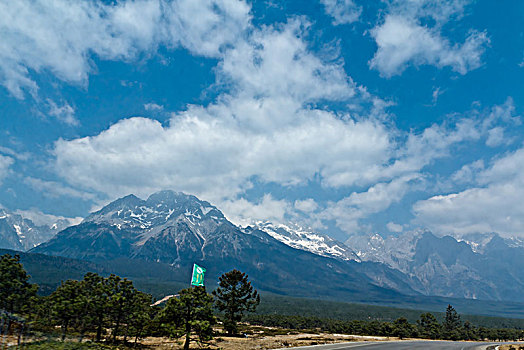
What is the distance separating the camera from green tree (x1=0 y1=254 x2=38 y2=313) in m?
39.3

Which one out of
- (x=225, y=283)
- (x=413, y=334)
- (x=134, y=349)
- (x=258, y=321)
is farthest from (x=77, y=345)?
(x=258, y=321)

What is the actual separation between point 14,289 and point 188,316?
72.5 ft

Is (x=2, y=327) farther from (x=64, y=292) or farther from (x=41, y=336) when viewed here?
(x=64, y=292)

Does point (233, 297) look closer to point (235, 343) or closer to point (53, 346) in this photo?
point (235, 343)

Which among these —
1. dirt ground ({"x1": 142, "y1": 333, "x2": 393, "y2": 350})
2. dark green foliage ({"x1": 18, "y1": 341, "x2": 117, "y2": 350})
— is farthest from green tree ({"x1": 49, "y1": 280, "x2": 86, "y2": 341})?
dark green foliage ({"x1": 18, "y1": 341, "x2": 117, "y2": 350})

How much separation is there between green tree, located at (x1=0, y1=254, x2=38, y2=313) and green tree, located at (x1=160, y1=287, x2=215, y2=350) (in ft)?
59.5

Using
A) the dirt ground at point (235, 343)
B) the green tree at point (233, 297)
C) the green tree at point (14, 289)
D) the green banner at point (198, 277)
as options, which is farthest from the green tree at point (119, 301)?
the green tree at point (233, 297)

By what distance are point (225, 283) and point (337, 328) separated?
6532cm

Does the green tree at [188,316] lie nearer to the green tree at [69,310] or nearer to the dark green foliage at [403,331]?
the green tree at [69,310]

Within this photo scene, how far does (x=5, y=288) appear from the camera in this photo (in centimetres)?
3975

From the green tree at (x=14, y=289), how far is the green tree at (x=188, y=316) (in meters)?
18.1

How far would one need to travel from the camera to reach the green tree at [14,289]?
39281 mm

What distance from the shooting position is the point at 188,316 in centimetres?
3606

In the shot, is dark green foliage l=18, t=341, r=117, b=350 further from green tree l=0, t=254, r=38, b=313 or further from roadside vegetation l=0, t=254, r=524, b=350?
green tree l=0, t=254, r=38, b=313
